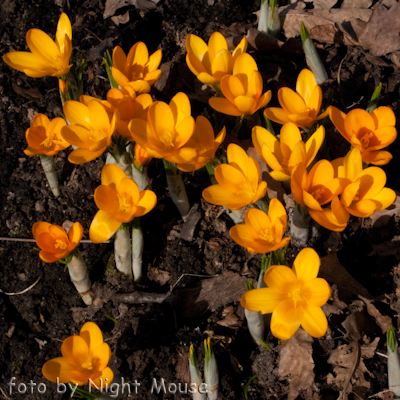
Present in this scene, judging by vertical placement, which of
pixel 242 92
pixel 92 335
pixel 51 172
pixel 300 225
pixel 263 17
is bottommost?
pixel 92 335

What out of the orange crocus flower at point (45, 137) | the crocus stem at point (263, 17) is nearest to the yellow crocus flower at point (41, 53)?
the orange crocus flower at point (45, 137)

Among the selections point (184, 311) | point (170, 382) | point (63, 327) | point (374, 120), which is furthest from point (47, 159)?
point (374, 120)

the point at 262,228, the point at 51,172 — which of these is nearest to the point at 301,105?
the point at 262,228

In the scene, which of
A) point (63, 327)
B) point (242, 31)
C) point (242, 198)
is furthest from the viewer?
point (242, 31)

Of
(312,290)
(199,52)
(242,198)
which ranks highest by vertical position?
(199,52)

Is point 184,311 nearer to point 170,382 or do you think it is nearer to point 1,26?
point 170,382

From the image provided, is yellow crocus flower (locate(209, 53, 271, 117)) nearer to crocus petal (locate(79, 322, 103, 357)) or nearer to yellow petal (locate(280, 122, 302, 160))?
yellow petal (locate(280, 122, 302, 160))

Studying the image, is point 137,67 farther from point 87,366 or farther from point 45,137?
point 87,366
